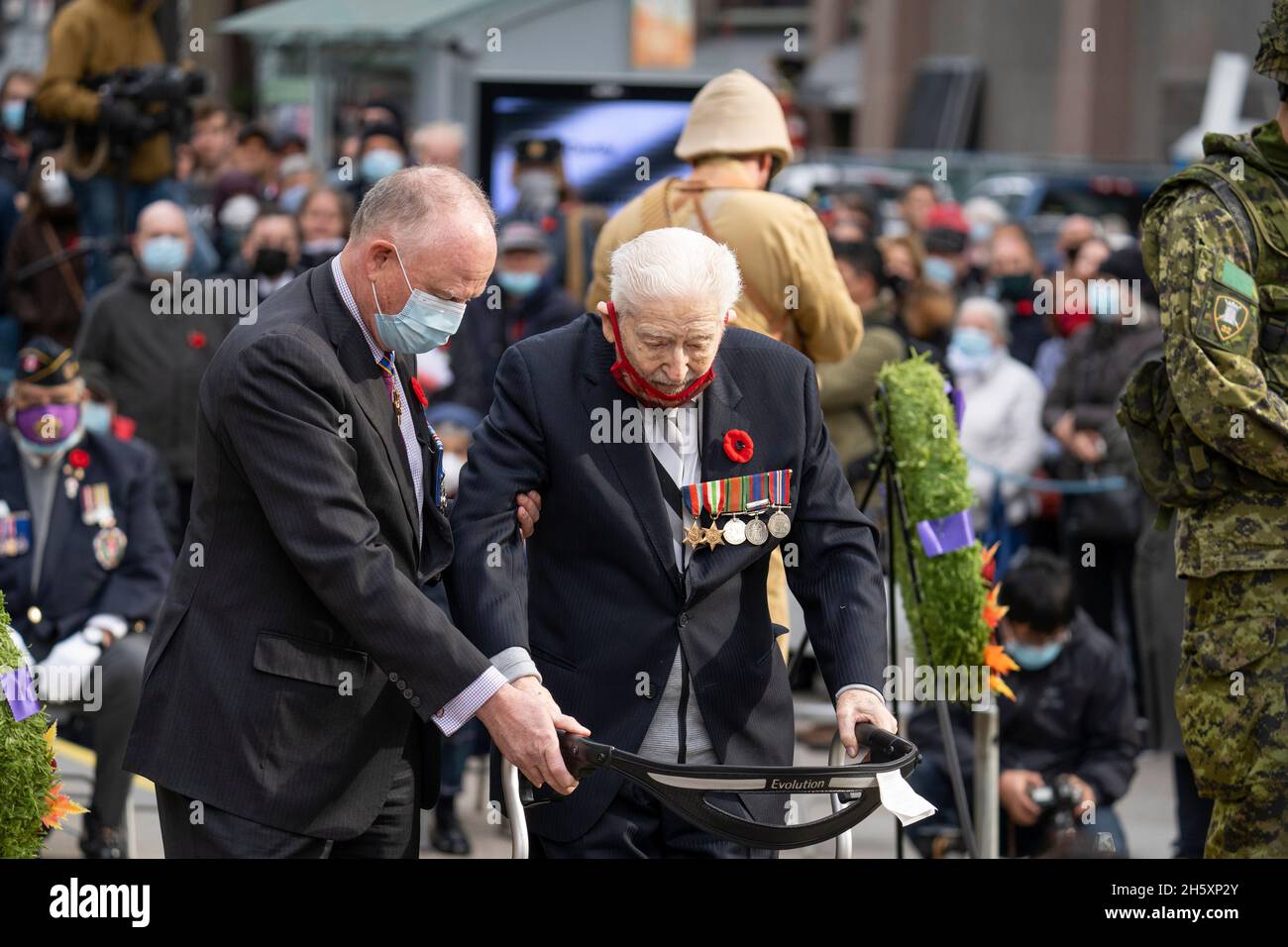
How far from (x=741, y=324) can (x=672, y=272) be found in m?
1.62

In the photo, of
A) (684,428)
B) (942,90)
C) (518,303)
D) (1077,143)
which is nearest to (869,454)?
(518,303)

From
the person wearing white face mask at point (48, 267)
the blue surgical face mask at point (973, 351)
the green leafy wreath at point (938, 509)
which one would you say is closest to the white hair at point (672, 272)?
the green leafy wreath at point (938, 509)

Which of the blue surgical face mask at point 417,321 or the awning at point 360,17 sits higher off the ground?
the awning at point 360,17

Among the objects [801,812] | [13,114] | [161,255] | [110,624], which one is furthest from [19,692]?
[13,114]

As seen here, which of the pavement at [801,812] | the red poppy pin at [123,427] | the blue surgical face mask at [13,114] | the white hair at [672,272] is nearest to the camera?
the white hair at [672,272]

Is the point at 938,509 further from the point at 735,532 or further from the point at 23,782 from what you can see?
the point at 23,782

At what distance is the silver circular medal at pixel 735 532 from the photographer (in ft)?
13.8

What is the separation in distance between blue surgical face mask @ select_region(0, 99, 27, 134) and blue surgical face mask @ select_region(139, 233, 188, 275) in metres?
5.73

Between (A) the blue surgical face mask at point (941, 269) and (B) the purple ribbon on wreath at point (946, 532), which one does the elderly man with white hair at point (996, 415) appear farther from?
(B) the purple ribbon on wreath at point (946, 532)

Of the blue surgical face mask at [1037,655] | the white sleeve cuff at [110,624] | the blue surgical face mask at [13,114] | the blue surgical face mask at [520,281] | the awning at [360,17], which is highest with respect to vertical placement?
the awning at [360,17]

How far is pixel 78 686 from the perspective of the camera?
6.80 m

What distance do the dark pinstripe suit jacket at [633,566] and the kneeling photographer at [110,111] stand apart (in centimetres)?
598
